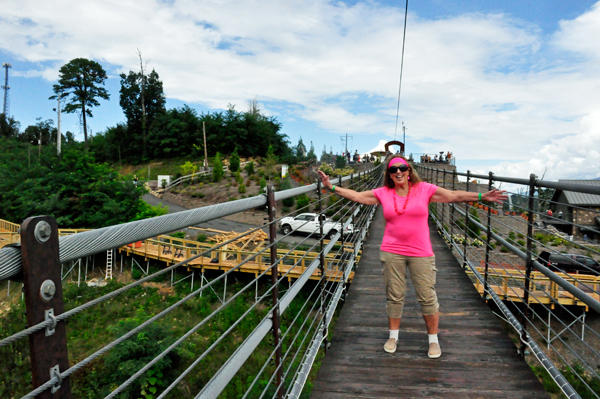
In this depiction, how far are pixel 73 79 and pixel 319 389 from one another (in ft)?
154

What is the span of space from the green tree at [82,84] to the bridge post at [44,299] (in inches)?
1781

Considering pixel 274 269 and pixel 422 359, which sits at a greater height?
pixel 274 269

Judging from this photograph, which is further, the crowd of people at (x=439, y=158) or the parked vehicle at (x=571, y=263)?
the crowd of people at (x=439, y=158)

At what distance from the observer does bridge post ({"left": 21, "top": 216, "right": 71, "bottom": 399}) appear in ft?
2.23

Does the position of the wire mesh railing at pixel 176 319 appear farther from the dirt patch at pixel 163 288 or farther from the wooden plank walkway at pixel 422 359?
the wooden plank walkway at pixel 422 359

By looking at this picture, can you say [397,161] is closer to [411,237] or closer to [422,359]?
[411,237]

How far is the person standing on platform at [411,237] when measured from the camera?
8.97ft

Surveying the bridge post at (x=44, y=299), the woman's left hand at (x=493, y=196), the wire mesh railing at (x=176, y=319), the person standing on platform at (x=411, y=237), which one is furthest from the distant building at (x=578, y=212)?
the bridge post at (x=44, y=299)

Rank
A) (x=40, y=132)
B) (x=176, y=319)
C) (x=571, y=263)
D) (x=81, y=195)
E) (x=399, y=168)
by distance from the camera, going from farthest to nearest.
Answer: (x=40, y=132)
(x=81, y=195)
(x=176, y=319)
(x=571, y=263)
(x=399, y=168)

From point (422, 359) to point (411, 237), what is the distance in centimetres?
90

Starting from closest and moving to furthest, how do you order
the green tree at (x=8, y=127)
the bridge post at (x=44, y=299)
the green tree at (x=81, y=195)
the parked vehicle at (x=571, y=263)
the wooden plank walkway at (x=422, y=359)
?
1. the bridge post at (x=44, y=299)
2. the parked vehicle at (x=571, y=263)
3. the wooden plank walkway at (x=422, y=359)
4. the green tree at (x=81, y=195)
5. the green tree at (x=8, y=127)

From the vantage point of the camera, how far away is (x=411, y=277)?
2.78 m

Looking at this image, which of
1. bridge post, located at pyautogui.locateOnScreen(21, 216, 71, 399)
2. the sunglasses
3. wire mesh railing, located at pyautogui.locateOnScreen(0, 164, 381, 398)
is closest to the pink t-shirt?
the sunglasses

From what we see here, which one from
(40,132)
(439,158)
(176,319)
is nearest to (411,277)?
(176,319)
